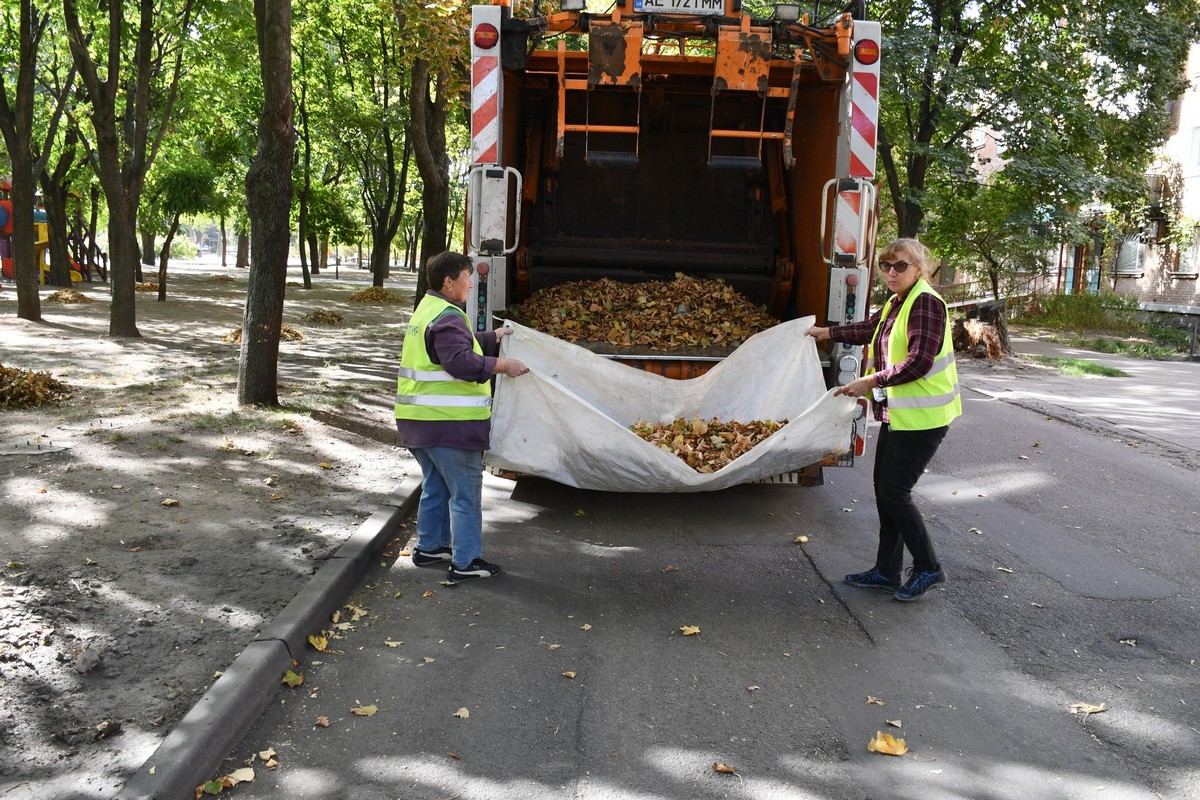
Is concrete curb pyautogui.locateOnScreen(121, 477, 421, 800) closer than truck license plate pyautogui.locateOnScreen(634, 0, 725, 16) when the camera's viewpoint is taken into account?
Yes

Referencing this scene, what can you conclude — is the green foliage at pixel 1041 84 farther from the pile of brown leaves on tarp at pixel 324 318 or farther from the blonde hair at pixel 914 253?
the blonde hair at pixel 914 253

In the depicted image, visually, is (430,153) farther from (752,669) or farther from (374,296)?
(374,296)

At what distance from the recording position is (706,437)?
18.5ft

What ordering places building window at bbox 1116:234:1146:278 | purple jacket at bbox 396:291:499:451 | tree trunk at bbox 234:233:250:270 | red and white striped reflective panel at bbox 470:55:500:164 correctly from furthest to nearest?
tree trunk at bbox 234:233:250:270 < building window at bbox 1116:234:1146:278 < red and white striped reflective panel at bbox 470:55:500:164 < purple jacket at bbox 396:291:499:451

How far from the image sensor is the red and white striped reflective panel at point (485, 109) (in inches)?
230

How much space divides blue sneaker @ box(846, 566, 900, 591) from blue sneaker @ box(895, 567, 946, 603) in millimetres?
101

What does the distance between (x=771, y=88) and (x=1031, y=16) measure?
547 inches

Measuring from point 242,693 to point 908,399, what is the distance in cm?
→ 309

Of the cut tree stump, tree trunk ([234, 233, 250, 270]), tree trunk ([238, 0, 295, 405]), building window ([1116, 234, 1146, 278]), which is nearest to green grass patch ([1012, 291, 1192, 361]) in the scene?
the cut tree stump

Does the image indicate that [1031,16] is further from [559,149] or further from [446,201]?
[559,149]

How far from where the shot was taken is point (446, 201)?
41.5 ft

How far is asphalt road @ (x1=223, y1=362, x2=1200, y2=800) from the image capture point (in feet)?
9.98

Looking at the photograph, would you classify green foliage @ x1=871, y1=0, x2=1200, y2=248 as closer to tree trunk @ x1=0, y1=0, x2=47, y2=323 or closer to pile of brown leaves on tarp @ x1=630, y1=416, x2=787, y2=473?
pile of brown leaves on tarp @ x1=630, y1=416, x2=787, y2=473

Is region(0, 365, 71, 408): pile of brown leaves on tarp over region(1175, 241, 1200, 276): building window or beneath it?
beneath
